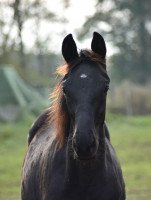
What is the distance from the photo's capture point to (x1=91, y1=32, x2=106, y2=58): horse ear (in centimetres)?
491

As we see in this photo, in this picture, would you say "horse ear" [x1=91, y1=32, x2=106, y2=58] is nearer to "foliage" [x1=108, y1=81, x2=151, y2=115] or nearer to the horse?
the horse

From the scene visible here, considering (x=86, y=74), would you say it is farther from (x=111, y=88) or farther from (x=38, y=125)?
(x=111, y=88)

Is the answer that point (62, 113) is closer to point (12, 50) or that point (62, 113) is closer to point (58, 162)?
point (58, 162)

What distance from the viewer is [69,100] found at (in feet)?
15.4

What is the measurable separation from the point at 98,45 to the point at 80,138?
1.04 metres

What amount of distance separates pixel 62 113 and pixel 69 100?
295mm

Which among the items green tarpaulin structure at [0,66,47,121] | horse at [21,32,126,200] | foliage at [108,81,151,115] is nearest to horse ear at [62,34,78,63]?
horse at [21,32,126,200]

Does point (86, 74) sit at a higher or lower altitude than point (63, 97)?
higher

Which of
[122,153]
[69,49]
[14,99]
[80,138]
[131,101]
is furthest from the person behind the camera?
[131,101]

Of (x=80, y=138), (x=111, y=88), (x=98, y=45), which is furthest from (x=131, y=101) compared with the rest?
(x=80, y=138)

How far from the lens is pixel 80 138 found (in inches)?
169

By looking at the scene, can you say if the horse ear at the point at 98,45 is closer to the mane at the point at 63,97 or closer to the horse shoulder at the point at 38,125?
the mane at the point at 63,97

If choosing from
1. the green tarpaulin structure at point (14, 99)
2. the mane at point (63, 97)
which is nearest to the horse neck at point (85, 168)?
the mane at point (63, 97)

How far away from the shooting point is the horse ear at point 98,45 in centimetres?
491
